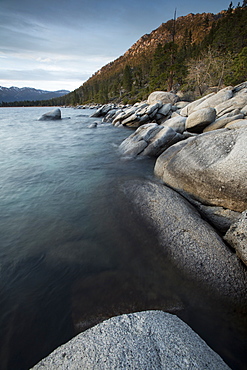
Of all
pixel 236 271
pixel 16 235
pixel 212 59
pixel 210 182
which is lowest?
pixel 16 235

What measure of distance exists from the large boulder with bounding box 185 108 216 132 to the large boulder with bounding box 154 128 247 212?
4790mm

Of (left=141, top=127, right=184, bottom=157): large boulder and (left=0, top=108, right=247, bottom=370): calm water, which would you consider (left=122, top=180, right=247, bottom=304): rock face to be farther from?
(left=141, top=127, right=184, bottom=157): large boulder

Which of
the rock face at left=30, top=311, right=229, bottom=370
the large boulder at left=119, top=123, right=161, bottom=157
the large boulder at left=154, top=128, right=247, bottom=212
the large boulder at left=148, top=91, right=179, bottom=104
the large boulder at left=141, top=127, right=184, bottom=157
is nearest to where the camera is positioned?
the rock face at left=30, top=311, right=229, bottom=370

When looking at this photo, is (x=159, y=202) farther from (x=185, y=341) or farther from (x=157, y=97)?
(x=157, y=97)

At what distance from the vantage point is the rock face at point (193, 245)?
3316 mm

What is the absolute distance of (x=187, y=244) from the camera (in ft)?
13.1

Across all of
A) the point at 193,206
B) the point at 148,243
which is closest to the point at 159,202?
the point at 193,206

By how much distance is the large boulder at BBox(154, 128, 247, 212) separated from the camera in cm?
446

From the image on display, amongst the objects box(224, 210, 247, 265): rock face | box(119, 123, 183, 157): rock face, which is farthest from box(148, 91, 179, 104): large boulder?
box(224, 210, 247, 265): rock face

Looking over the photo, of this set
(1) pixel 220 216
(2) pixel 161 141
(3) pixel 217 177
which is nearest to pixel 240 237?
(1) pixel 220 216

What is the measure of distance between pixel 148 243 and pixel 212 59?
37.5 metres

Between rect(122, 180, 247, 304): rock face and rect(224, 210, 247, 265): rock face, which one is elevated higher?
rect(224, 210, 247, 265): rock face

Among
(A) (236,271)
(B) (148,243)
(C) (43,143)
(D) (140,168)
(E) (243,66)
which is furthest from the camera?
(E) (243,66)

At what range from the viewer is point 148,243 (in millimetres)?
4359
